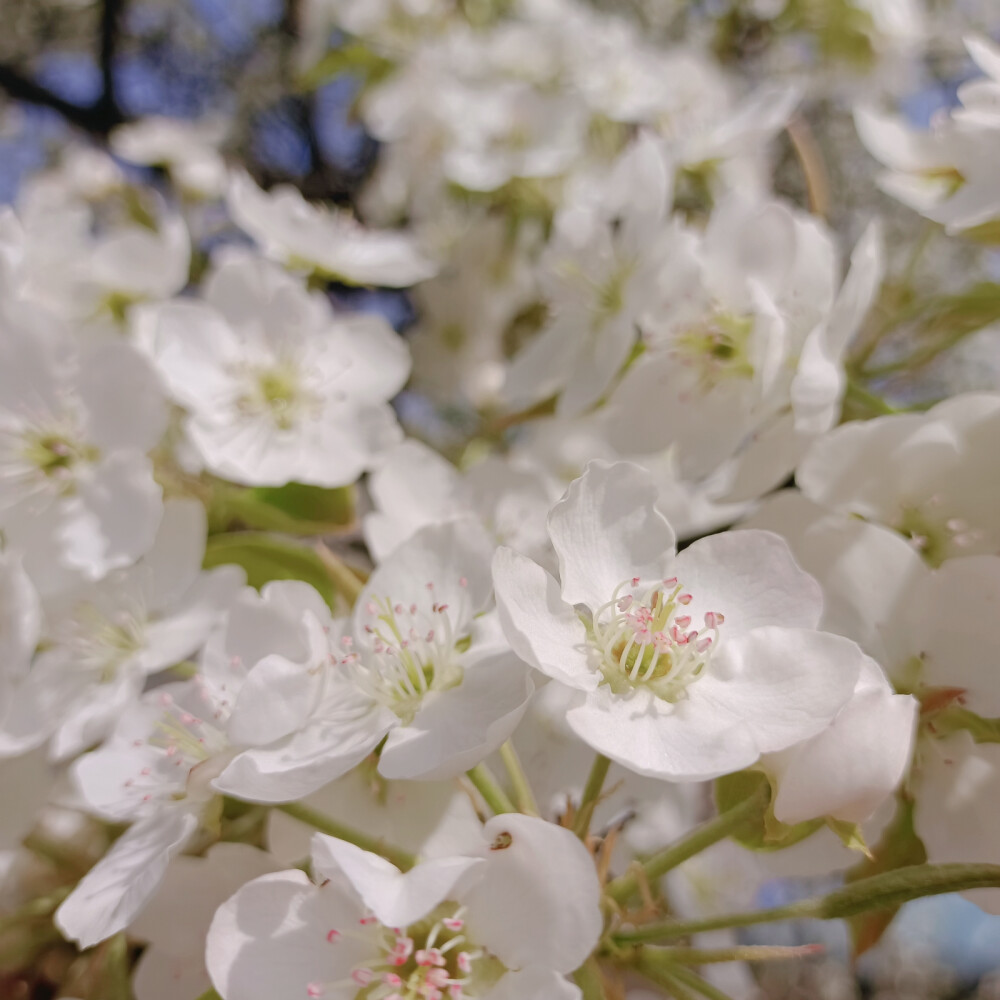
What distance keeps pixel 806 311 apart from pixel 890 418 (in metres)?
0.12

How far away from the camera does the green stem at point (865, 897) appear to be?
385 mm

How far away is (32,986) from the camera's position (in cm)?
68

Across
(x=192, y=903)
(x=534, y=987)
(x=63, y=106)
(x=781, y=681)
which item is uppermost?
(x=781, y=681)

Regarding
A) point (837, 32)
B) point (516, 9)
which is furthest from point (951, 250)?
point (516, 9)

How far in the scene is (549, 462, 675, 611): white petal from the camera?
48cm

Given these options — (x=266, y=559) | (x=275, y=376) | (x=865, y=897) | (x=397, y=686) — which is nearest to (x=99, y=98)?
(x=275, y=376)

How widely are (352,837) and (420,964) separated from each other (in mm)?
72

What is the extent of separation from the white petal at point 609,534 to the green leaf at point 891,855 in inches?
8.2

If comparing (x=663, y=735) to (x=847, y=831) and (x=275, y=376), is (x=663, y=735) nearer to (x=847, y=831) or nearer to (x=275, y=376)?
(x=847, y=831)

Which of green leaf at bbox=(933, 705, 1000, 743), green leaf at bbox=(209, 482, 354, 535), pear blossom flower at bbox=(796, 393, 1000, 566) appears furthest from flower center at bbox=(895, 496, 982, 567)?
green leaf at bbox=(209, 482, 354, 535)

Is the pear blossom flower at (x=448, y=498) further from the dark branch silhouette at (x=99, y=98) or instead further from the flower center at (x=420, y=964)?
the dark branch silhouette at (x=99, y=98)

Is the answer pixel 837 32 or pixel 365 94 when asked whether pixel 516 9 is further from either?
pixel 837 32

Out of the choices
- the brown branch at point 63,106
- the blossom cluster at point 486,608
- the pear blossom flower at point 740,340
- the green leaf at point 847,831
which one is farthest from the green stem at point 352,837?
the brown branch at point 63,106

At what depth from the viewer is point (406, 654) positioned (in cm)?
52
